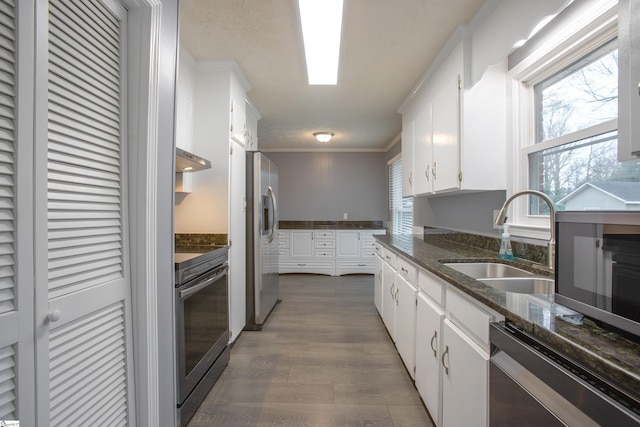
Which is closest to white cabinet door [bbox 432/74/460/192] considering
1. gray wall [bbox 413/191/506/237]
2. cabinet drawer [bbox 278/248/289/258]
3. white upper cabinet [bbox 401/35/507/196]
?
white upper cabinet [bbox 401/35/507/196]

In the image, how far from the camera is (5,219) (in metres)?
0.69

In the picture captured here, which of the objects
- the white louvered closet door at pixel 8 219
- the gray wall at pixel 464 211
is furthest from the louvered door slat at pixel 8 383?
the gray wall at pixel 464 211

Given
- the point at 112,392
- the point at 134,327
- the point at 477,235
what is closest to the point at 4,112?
the point at 134,327

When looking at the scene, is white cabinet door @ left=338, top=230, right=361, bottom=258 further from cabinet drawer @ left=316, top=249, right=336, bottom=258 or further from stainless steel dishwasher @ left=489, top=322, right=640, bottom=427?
stainless steel dishwasher @ left=489, top=322, right=640, bottom=427

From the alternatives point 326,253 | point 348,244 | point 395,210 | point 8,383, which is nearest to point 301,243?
point 326,253

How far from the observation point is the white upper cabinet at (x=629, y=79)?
2.55 ft

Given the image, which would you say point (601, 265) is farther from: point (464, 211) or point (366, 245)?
point (366, 245)

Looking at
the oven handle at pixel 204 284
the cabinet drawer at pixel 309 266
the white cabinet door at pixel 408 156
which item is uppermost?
the white cabinet door at pixel 408 156

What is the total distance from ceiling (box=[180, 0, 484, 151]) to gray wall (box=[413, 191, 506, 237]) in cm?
118

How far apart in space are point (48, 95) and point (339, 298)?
3.68 m

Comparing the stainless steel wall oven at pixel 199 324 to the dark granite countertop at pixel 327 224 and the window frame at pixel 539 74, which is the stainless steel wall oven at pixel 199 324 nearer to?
the window frame at pixel 539 74

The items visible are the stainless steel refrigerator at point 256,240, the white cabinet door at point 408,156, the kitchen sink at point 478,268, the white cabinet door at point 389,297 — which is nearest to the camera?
the kitchen sink at point 478,268

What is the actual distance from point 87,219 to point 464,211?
2.60 metres

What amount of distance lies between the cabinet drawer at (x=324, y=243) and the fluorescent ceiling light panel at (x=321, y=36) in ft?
10.5
